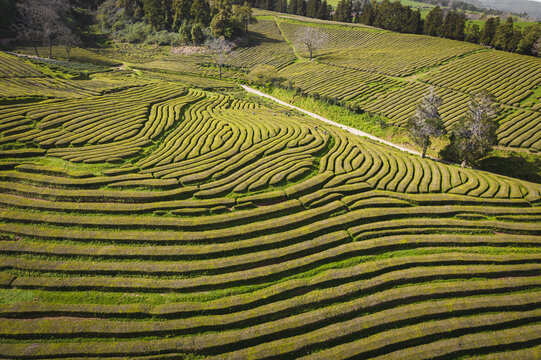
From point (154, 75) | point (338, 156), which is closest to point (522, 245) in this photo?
point (338, 156)

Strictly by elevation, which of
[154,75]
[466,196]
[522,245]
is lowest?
[522,245]

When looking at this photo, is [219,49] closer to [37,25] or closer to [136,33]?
[136,33]

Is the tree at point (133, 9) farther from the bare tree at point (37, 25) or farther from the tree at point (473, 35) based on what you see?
the tree at point (473, 35)

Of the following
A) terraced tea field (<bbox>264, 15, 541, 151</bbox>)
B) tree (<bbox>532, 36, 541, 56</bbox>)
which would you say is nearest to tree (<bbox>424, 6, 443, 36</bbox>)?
terraced tea field (<bbox>264, 15, 541, 151</bbox>)

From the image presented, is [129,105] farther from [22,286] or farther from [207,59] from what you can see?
[207,59]

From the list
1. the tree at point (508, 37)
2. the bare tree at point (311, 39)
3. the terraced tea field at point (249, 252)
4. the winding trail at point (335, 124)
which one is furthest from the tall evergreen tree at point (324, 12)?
the terraced tea field at point (249, 252)
